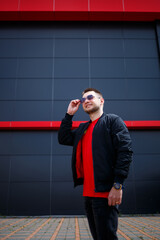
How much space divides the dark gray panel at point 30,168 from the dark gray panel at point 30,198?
20cm

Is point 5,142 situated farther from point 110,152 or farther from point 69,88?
point 110,152

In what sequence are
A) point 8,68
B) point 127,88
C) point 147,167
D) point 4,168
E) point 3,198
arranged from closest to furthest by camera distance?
point 3,198
point 4,168
point 147,167
point 127,88
point 8,68

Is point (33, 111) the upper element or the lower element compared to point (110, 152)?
upper

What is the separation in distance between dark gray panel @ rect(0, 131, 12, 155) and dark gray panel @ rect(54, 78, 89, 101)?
2283 millimetres

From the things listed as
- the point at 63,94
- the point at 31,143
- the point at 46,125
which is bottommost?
the point at 31,143

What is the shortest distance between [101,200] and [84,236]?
97.0 inches

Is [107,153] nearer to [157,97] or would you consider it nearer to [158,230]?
[158,230]

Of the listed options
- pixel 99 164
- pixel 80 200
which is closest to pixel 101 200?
pixel 99 164

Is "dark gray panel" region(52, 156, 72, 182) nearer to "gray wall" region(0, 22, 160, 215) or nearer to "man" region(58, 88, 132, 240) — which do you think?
"gray wall" region(0, 22, 160, 215)

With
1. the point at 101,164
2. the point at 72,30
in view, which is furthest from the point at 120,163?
the point at 72,30

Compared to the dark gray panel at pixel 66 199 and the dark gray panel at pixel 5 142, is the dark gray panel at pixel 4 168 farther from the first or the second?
the dark gray panel at pixel 66 199

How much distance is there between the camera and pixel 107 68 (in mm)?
6938

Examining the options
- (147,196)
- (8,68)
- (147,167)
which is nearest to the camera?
(147,196)

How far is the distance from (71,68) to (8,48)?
284cm
